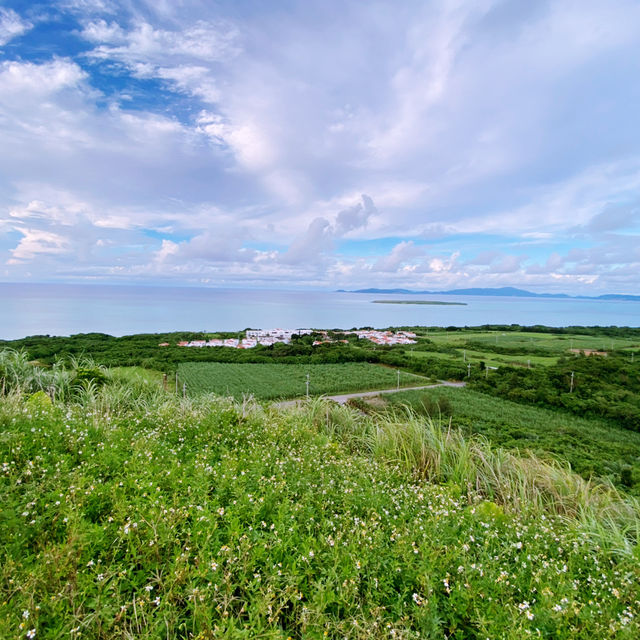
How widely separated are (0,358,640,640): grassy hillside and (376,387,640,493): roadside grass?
8086mm

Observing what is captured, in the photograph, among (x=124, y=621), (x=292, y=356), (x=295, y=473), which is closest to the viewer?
(x=124, y=621)

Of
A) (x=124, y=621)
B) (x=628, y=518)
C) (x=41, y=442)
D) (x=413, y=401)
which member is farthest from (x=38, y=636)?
(x=413, y=401)

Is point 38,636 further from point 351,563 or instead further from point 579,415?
point 579,415

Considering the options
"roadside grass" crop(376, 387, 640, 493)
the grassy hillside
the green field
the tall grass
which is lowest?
"roadside grass" crop(376, 387, 640, 493)

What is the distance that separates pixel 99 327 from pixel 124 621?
59.3 m

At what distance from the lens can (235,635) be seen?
1220 millimetres

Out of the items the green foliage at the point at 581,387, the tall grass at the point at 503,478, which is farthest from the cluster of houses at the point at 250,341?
the tall grass at the point at 503,478

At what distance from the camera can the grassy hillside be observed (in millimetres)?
1383

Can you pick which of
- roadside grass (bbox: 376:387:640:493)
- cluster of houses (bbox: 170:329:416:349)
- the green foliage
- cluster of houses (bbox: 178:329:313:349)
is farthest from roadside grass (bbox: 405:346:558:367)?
cluster of houses (bbox: 178:329:313:349)

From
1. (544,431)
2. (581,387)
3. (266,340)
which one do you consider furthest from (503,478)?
(266,340)

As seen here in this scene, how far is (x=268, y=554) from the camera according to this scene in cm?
170

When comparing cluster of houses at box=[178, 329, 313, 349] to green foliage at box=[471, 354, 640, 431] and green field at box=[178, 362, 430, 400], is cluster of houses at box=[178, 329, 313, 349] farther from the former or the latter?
green foliage at box=[471, 354, 640, 431]

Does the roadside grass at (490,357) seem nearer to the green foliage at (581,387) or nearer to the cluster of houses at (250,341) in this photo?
the green foliage at (581,387)

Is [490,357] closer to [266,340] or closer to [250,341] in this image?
[266,340]
